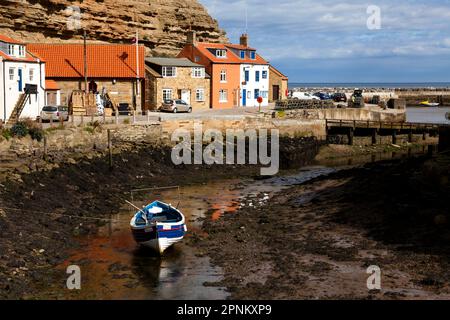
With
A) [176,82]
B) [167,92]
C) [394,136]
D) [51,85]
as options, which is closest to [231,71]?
[176,82]

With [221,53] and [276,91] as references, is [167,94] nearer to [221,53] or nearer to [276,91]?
[221,53]

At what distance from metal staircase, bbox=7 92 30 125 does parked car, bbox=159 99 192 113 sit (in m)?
15.9

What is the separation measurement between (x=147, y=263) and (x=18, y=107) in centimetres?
2396

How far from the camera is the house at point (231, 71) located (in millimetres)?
66125

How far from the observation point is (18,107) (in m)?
43.5

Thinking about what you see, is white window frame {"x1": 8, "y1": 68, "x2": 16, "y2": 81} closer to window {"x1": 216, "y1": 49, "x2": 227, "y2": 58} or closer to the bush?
the bush

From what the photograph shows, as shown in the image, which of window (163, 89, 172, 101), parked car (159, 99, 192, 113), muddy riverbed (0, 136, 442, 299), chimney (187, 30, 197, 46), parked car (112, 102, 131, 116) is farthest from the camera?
chimney (187, 30, 197, 46)

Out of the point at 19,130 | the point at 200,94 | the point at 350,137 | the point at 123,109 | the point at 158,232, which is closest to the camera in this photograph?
the point at 158,232

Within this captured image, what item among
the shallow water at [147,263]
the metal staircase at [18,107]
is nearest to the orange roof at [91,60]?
the metal staircase at [18,107]

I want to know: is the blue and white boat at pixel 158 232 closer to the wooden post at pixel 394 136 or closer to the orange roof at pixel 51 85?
the orange roof at pixel 51 85

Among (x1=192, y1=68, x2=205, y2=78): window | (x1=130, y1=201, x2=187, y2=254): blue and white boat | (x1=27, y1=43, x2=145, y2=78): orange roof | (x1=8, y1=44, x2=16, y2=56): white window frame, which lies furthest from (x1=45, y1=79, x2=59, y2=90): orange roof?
(x1=130, y1=201, x2=187, y2=254): blue and white boat

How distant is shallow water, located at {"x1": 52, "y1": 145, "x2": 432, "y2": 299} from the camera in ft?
68.4
